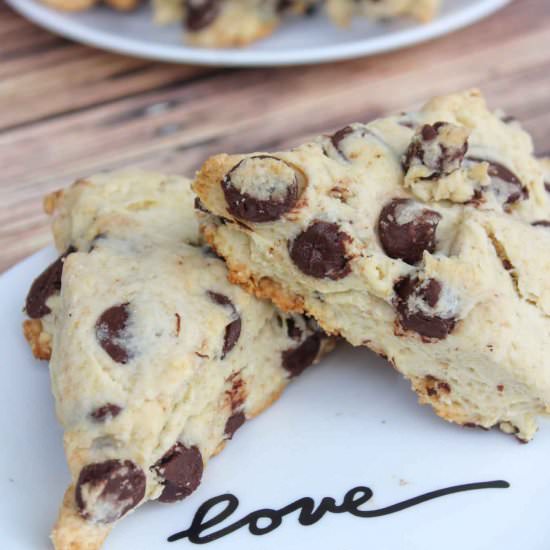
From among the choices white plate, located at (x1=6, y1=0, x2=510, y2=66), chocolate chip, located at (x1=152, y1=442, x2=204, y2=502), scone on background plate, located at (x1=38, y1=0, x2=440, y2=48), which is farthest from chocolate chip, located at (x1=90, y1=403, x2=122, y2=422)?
scone on background plate, located at (x1=38, y1=0, x2=440, y2=48)

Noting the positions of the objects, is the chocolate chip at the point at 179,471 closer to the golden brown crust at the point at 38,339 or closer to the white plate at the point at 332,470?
the white plate at the point at 332,470

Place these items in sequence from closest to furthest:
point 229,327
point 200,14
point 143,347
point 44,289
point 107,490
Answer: point 107,490
point 143,347
point 229,327
point 44,289
point 200,14

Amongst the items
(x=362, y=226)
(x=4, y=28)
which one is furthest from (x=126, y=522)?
(x=4, y=28)

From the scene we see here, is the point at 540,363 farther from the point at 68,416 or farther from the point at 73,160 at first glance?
the point at 73,160

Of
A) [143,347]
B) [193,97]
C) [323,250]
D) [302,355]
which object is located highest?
[323,250]

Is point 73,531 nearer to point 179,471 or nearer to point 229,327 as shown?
point 179,471

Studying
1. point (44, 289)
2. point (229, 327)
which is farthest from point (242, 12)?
point (229, 327)
